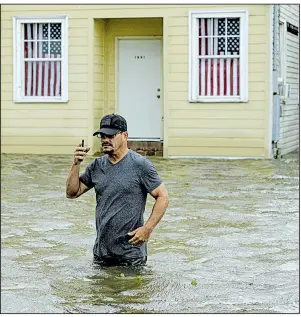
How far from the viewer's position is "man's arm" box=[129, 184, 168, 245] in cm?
759

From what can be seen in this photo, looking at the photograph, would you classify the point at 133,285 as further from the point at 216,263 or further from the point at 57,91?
the point at 57,91

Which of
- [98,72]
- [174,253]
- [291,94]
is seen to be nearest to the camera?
[174,253]

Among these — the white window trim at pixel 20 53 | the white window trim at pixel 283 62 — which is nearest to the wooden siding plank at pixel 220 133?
the white window trim at pixel 283 62

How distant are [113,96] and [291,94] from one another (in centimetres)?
443

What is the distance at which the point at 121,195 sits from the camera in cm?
773

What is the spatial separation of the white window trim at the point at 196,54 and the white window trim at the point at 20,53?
2.78 m

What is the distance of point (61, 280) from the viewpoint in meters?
7.68

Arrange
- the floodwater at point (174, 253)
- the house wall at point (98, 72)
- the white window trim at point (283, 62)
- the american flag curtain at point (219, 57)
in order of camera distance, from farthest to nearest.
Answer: the white window trim at point (283, 62)
the house wall at point (98, 72)
the american flag curtain at point (219, 57)
the floodwater at point (174, 253)

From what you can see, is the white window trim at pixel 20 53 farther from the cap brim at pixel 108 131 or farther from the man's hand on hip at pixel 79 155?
the man's hand on hip at pixel 79 155

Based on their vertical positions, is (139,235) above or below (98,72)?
below

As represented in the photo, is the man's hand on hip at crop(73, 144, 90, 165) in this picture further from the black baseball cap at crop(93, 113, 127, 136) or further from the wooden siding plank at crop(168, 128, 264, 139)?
the wooden siding plank at crop(168, 128, 264, 139)

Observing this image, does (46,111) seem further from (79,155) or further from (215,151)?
(79,155)

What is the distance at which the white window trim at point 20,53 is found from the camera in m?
19.5

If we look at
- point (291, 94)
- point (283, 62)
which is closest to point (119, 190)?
point (283, 62)
